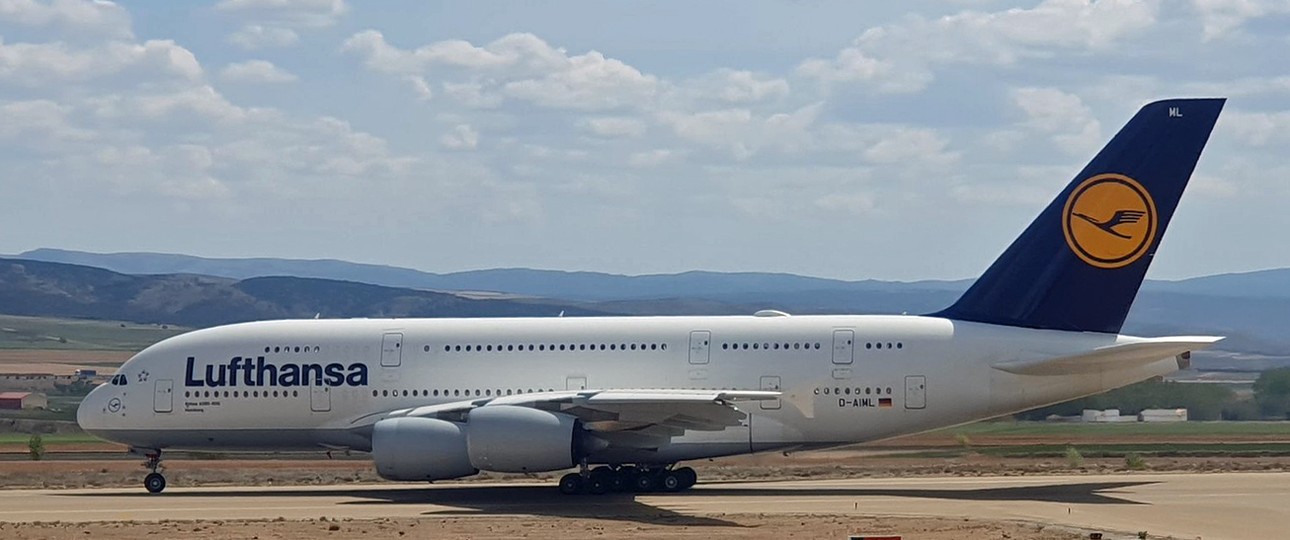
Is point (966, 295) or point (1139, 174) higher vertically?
point (1139, 174)

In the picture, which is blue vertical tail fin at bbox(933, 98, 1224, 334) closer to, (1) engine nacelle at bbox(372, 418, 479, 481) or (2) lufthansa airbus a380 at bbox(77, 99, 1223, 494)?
(2) lufthansa airbus a380 at bbox(77, 99, 1223, 494)

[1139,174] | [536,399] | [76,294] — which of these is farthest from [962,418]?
[76,294]

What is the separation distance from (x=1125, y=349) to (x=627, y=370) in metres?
8.42

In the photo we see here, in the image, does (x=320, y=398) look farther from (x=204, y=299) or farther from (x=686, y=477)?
(x=204, y=299)

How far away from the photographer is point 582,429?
2947 centimetres

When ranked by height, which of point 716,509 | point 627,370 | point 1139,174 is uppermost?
point 1139,174

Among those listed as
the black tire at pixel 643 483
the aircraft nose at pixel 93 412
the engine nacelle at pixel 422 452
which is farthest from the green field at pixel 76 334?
the engine nacelle at pixel 422 452

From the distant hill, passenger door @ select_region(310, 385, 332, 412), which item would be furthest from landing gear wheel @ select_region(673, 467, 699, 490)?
the distant hill

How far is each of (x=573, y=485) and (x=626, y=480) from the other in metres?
0.97

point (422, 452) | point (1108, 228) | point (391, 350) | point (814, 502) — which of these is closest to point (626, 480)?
point (422, 452)

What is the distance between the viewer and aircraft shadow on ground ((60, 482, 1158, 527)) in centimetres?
2720

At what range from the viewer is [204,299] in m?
160

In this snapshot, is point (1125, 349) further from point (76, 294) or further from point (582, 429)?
point (76, 294)

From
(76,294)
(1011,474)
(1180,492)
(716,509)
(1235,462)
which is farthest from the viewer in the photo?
(76,294)
